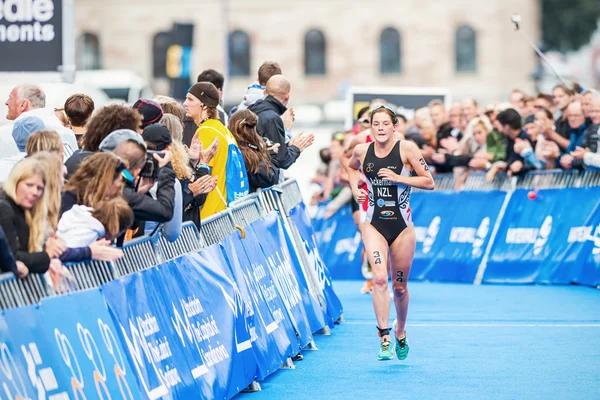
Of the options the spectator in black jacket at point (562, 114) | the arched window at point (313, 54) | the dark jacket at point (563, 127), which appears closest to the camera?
the spectator in black jacket at point (562, 114)

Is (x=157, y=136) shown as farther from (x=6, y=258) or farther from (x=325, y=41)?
(x=325, y=41)

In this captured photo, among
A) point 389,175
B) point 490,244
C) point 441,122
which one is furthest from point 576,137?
point 389,175

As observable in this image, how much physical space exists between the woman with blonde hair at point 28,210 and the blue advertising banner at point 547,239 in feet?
36.1

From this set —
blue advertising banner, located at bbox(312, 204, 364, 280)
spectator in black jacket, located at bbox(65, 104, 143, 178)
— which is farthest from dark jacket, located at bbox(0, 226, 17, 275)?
blue advertising banner, located at bbox(312, 204, 364, 280)

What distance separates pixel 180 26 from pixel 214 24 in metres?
43.6

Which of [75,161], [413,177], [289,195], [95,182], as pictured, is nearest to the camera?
[95,182]

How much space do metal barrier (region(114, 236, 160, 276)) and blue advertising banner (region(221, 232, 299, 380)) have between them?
1.33 meters

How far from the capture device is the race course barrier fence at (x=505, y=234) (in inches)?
675

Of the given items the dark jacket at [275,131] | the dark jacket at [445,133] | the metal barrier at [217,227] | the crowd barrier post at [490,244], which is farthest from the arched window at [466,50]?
the metal barrier at [217,227]

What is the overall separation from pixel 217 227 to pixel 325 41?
67917mm

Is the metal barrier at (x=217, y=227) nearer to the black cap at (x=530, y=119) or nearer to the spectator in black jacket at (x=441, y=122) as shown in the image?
the black cap at (x=530, y=119)

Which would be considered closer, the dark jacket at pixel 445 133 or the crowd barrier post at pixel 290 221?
the crowd barrier post at pixel 290 221

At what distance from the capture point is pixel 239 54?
76.9 metres

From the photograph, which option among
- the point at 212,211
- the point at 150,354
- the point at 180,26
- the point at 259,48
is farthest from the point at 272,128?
the point at 259,48
